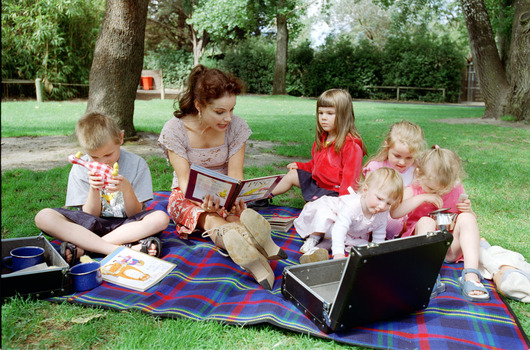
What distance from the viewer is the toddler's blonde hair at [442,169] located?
2.94 meters

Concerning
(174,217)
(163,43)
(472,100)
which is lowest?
(174,217)

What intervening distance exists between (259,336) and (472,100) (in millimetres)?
26255

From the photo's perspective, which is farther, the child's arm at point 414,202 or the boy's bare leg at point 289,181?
the boy's bare leg at point 289,181

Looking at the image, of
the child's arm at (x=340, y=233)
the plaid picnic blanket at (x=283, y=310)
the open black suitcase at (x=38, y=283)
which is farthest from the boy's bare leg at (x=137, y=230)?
the child's arm at (x=340, y=233)

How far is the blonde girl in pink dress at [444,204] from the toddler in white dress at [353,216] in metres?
0.23

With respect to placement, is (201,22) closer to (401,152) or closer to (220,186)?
(401,152)

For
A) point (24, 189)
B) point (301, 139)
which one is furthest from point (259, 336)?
point (301, 139)

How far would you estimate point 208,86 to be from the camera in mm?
3006

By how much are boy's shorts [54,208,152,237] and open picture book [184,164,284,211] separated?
0.44 m

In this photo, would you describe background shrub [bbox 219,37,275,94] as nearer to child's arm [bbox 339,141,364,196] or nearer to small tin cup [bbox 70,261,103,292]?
child's arm [bbox 339,141,364,196]

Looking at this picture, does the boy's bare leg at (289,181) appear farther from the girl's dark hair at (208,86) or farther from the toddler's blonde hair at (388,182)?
the toddler's blonde hair at (388,182)

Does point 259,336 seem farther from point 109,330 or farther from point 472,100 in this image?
point 472,100

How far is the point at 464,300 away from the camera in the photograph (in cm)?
247

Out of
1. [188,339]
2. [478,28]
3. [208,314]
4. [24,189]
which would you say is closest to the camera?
[188,339]
